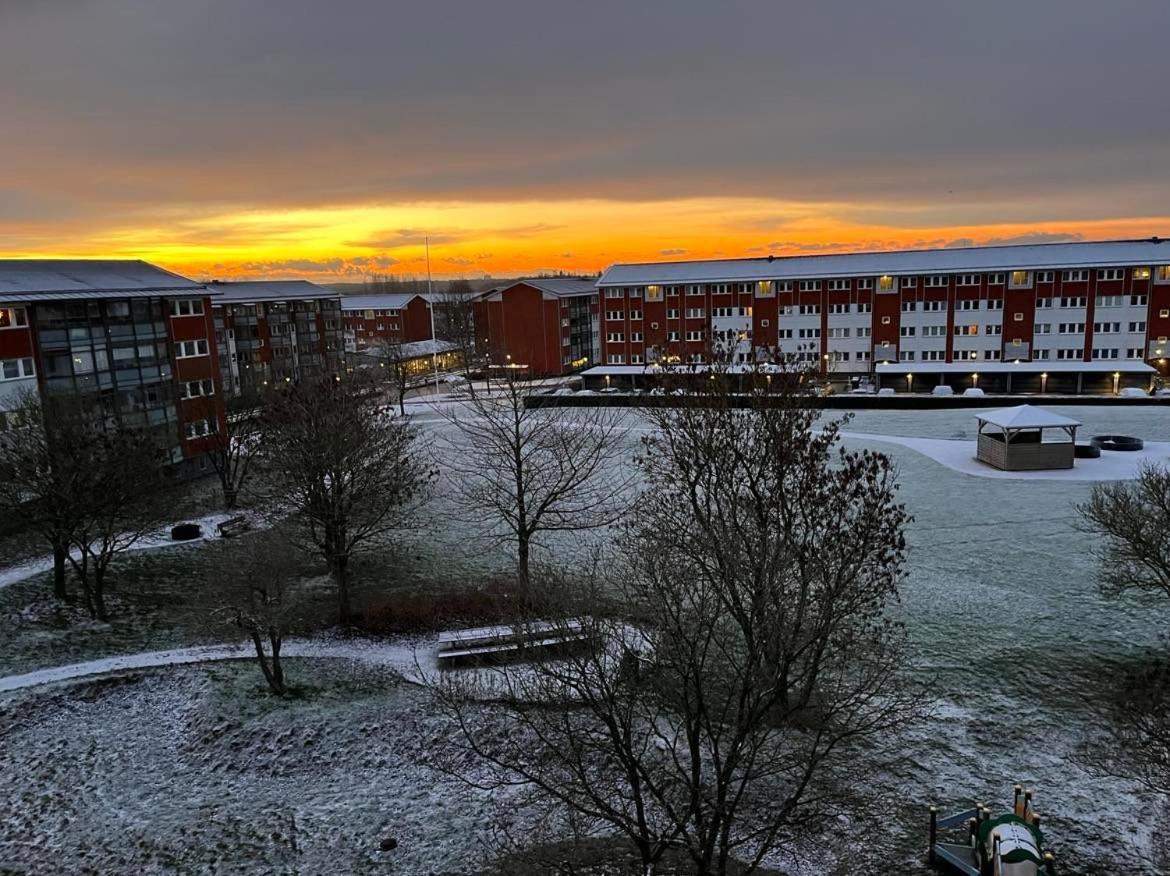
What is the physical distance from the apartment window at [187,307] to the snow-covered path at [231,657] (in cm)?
2807

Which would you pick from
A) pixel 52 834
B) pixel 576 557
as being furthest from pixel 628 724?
pixel 576 557

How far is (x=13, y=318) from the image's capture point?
1460 inches

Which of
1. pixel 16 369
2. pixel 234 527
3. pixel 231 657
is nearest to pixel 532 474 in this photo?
pixel 231 657

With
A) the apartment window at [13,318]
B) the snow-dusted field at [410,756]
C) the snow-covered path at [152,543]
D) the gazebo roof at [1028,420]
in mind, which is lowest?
the snow-dusted field at [410,756]

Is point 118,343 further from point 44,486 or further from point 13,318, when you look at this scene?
point 44,486

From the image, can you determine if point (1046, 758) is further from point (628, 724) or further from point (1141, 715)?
point (628, 724)

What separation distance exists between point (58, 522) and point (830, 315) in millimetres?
66758

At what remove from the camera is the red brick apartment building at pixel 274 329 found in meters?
75.4

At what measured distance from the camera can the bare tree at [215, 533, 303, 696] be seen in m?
20.2

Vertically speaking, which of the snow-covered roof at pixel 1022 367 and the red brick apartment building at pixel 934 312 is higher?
the red brick apartment building at pixel 934 312

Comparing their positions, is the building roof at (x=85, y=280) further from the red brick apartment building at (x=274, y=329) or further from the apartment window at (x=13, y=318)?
the red brick apartment building at (x=274, y=329)

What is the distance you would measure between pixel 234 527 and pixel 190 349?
1722 centimetres

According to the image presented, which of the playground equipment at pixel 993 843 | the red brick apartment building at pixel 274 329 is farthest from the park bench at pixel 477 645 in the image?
the red brick apartment building at pixel 274 329

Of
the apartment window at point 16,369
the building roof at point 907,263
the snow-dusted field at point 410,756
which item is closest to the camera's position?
the snow-dusted field at point 410,756
